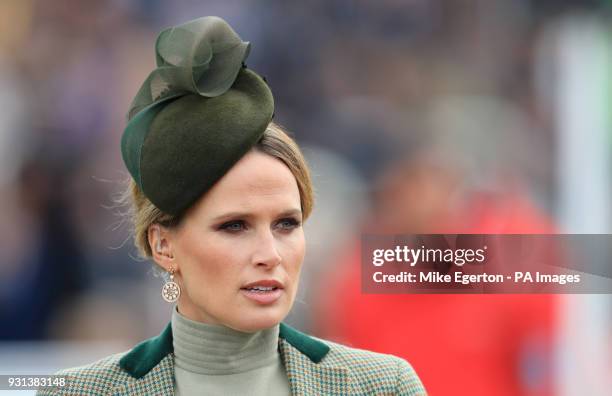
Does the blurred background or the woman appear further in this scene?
the blurred background

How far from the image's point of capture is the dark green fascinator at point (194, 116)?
5.82ft

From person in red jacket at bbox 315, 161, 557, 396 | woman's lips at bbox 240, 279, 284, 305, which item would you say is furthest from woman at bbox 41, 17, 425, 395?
person in red jacket at bbox 315, 161, 557, 396

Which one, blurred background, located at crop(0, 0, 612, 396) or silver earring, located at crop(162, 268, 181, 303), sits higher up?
blurred background, located at crop(0, 0, 612, 396)

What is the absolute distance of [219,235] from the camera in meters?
1.80

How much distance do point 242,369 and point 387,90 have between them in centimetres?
162

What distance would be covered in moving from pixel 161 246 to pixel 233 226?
0.64 ft

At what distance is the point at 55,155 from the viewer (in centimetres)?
332

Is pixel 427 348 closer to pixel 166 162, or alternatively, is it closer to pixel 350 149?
pixel 350 149

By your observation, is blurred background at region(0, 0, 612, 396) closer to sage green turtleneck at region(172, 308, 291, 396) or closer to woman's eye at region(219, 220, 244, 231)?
sage green turtleneck at region(172, 308, 291, 396)

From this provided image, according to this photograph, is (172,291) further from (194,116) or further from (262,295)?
(194,116)

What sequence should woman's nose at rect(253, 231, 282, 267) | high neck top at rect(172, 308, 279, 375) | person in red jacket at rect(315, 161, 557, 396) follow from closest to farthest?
woman's nose at rect(253, 231, 282, 267) → high neck top at rect(172, 308, 279, 375) → person in red jacket at rect(315, 161, 557, 396)

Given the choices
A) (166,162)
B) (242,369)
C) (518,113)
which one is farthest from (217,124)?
(518,113)

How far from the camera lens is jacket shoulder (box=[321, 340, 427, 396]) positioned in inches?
75.7

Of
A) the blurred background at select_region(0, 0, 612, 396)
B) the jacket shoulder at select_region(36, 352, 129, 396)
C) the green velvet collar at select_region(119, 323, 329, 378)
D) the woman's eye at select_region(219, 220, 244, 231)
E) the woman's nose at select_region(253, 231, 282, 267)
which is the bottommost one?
the jacket shoulder at select_region(36, 352, 129, 396)
